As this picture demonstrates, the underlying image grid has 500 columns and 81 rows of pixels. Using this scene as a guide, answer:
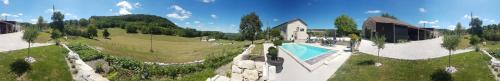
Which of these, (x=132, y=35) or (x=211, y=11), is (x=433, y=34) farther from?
(x=132, y=35)

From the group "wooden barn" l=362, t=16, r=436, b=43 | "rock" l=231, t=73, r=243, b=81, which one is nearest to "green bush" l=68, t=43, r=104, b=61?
"rock" l=231, t=73, r=243, b=81

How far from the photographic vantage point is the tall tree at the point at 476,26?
80.9ft

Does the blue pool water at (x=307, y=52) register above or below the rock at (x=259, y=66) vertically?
above

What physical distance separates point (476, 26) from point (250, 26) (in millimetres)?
17739

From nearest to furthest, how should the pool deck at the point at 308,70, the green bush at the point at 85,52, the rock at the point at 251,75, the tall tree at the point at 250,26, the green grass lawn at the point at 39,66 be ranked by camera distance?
the green grass lawn at the point at 39,66
the rock at the point at 251,75
the pool deck at the point at 308,70
the green bush at the point at 85,52
the tall tree at the point at 250,26

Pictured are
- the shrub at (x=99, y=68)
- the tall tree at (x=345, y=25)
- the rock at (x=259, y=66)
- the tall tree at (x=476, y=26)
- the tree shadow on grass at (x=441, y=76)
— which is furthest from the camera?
the tall tree at (x=345, y=25)

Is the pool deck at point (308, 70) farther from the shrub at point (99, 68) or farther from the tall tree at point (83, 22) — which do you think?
the tall tree at point (83, 22)

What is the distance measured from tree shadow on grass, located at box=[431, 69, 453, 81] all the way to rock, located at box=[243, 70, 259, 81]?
26.4 ft

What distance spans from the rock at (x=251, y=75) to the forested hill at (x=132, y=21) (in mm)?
12958

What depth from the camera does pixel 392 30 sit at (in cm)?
2914

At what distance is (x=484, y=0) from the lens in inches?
855

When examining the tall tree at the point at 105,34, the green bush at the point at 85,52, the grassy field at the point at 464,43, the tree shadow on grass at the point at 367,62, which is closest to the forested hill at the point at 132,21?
the tall tree at the point at 105,34

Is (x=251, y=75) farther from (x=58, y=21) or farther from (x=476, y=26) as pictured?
(x=476, y=26)

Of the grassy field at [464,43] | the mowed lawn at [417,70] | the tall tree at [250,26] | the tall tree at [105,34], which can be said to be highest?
the tall tree at [250,26]
